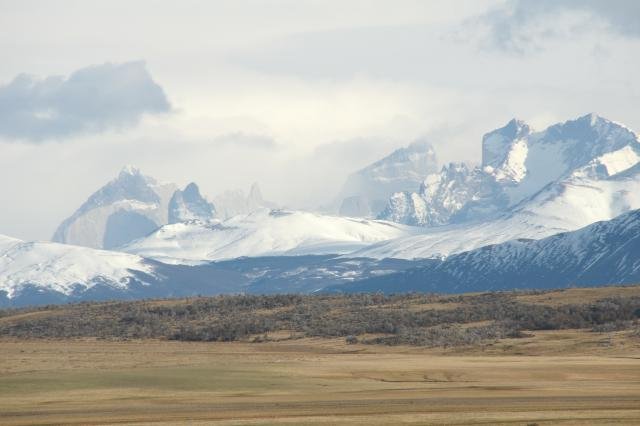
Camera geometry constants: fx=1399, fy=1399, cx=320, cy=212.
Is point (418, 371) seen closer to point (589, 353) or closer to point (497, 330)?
point (589, 353)

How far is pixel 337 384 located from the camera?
376 feet

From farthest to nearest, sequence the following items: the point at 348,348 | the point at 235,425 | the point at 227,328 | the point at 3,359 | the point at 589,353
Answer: the point at 227,328, the point at 348,348, the point at 3,359, the point at 589,353, the point at 235,425

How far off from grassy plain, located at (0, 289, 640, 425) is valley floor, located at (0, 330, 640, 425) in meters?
0.11

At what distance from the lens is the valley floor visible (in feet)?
295

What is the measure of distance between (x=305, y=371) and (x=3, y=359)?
40872mm

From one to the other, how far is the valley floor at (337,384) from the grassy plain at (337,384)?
0.11m

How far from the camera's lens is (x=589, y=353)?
14188 centimetres

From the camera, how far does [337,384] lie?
11475 cm

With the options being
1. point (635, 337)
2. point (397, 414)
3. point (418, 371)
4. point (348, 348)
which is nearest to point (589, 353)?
point (635, 337)

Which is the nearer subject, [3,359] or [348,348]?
[3,359]

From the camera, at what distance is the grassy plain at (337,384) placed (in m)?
89.9

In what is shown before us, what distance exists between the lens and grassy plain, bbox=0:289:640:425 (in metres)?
89.9

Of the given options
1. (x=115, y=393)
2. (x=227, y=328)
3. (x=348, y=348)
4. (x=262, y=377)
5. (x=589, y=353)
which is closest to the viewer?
(x=115, y=393)

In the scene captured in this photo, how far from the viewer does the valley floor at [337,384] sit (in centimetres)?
8988
